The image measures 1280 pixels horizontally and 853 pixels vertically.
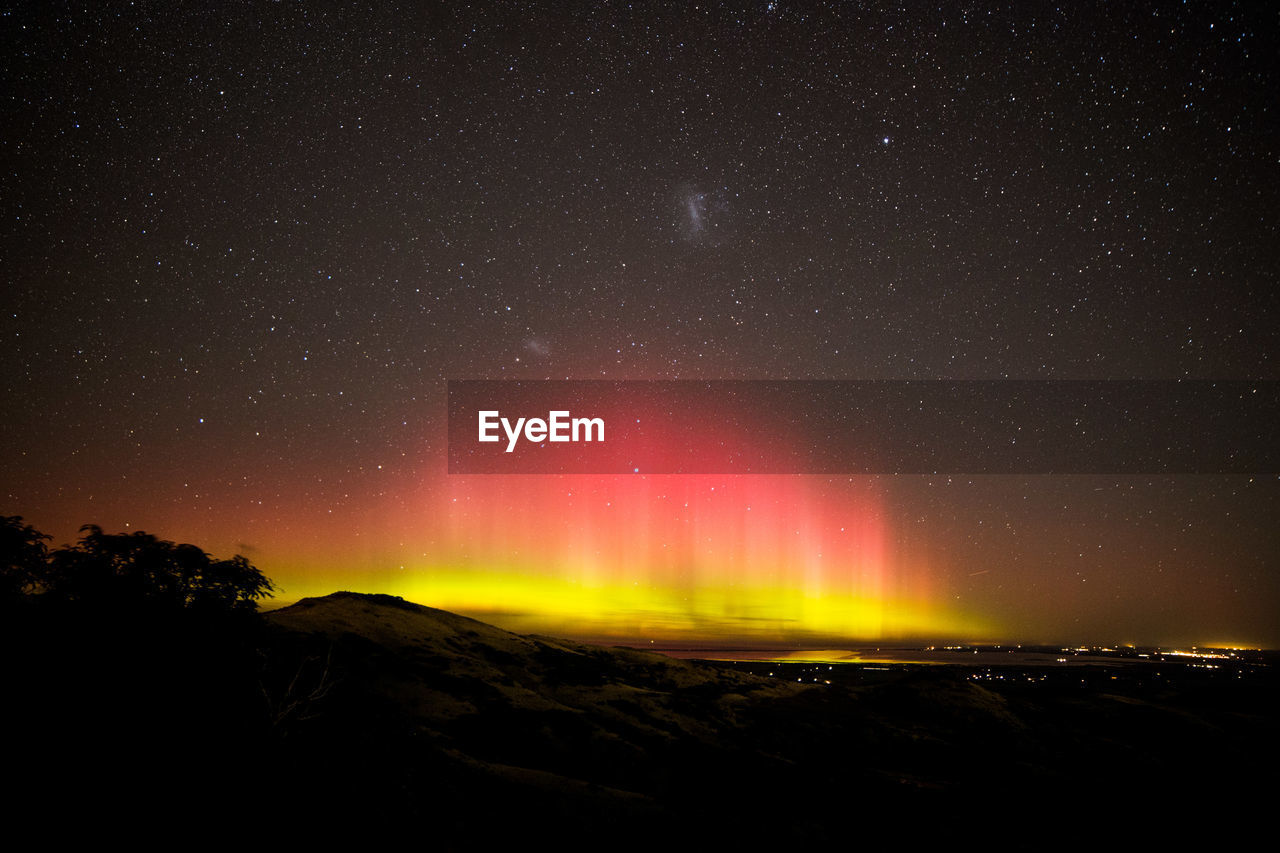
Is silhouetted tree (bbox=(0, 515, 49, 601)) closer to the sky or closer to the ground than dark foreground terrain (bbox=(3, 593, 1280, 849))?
closer to the sky

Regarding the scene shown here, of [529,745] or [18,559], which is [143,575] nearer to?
[18,559]

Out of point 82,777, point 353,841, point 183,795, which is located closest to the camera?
point 82,777

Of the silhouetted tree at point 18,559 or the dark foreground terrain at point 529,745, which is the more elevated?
the silhouetted tree at point 18,559

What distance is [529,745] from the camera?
32469 mm

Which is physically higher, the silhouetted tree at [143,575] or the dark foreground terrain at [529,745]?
the silhouetted tree at [143,575]

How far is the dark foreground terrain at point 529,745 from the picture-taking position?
42.6ft

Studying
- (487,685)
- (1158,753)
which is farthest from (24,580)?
(1158,753)

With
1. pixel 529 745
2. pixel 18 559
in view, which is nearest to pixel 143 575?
pixel 18 559

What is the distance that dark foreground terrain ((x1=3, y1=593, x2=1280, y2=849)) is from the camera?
12992 mm

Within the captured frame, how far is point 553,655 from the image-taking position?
170 ft

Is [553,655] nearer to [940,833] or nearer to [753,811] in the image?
[753,811]

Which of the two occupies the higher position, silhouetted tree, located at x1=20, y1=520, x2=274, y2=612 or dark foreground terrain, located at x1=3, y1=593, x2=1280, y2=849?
silhouetted tree, located at x1=20, y1=520, x2=274, y2=612

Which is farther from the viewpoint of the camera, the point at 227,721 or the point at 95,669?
the point at 227,721

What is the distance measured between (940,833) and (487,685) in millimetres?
23858
